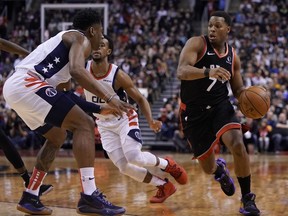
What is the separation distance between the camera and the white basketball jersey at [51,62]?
16.0 ft

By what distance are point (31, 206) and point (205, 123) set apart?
75.5 inches

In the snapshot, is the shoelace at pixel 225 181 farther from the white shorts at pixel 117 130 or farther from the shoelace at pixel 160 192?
the white shorts at pixel 117 130

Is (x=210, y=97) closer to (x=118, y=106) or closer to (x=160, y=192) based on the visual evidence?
(x=160, y=192)

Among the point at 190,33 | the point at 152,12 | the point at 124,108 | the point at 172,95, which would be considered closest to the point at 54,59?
the point at 124,108

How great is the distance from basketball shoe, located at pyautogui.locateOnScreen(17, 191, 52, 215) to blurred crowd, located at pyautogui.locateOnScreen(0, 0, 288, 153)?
983 centimetres

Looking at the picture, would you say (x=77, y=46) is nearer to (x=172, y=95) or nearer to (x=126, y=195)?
(x=126, y=195)

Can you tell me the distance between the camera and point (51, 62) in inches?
192

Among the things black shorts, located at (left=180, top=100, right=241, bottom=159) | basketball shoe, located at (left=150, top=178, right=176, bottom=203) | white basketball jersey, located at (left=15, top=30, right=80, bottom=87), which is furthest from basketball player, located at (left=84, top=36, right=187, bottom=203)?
white basketball jersey, located at (left=15, top=30, right=80, bottom=87)

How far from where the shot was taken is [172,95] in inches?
690

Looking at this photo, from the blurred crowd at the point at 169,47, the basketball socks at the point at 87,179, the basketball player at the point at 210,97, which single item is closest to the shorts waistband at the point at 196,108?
the basketball player at the point at 210,97

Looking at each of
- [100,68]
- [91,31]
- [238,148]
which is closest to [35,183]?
[91,31]

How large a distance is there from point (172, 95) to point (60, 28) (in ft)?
12.7

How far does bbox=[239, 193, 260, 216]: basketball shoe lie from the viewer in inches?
205

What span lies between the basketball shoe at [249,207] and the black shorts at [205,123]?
65 centimetres
